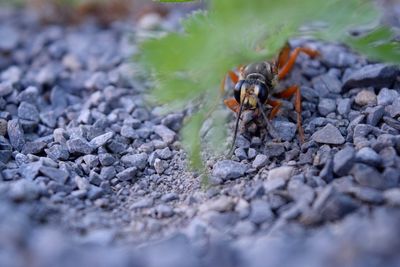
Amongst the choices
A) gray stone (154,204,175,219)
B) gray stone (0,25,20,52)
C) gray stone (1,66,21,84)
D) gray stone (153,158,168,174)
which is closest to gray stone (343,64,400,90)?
gray stone (153,158,168,174)

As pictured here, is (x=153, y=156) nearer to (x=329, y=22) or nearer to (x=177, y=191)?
(x=177, y=191)

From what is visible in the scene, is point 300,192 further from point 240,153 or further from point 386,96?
point 386,96

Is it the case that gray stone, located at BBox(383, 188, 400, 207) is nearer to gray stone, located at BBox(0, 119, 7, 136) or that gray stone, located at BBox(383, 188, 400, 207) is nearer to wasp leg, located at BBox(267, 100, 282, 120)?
wasp leg, located at BBox(267, 100, 282, 120)

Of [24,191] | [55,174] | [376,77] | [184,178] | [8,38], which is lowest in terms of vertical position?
[184,178]

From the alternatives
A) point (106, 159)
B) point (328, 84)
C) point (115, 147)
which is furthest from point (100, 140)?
point (328, 84)

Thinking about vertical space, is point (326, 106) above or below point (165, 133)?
above

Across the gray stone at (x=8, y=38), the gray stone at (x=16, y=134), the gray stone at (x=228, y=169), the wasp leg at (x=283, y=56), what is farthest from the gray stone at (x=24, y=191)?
the gray stone at (x=8, y=38)
